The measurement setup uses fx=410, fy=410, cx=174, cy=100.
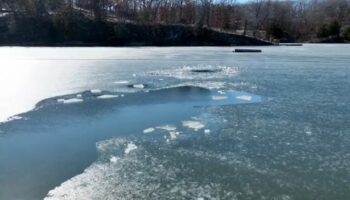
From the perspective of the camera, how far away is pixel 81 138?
1088 centimetres

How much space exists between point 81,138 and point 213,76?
15.0 metres

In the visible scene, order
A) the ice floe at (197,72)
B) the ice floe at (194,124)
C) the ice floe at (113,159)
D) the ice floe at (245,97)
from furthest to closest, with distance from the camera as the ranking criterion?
the ice floe at (197,72) → the ice floe at (245,97) → the ice floe at (194,124) → the ice floe at (113,159)

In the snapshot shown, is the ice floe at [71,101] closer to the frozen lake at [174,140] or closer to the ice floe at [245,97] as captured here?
the frozen lake at [174,140]

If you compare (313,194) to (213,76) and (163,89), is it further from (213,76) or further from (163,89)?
(213,76)

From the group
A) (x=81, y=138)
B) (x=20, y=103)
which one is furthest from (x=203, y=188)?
(x=20, y=103)

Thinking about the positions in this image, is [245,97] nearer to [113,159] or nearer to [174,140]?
[174,140]

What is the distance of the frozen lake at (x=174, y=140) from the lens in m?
7.46

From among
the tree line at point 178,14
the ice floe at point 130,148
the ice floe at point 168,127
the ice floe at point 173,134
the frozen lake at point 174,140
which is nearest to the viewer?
the frozen lake at point 174,140

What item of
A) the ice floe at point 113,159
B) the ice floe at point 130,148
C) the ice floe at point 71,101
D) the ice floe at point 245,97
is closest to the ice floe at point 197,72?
the ice floe at point 245,97

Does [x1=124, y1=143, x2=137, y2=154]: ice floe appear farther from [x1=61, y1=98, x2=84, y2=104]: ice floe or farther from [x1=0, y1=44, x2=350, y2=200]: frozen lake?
[x1=61, y1=98, x2=84, y2=104]: ice floe

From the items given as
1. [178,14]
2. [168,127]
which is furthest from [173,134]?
[178,14]

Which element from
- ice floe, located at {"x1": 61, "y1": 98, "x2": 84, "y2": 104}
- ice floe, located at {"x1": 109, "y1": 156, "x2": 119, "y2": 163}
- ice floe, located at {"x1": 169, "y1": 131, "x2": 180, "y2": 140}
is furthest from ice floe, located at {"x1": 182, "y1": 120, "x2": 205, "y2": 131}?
ice floe, located at {"x1": 61, "y1": 98, "x2": 84, "y2": 104}

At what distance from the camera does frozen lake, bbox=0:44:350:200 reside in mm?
7465

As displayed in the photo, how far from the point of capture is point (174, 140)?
1072 centimetres
